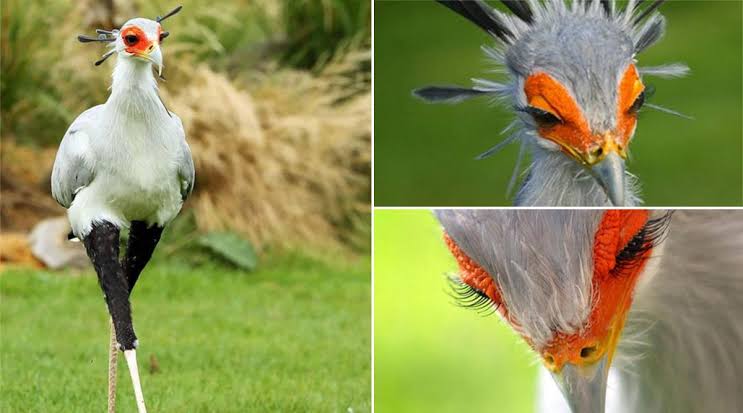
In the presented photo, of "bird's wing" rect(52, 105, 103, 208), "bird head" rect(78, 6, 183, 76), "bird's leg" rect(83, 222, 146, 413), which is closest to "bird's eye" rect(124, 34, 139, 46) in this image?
"bird head" rect(78, 6, 183, 76)

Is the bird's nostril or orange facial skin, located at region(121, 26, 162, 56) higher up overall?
orange facial skin, located at region(121, 26, 162, 56)

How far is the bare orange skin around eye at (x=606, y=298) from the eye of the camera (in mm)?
2418

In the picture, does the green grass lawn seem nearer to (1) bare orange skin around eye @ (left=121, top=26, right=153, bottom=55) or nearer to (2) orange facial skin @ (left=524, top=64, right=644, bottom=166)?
(1) bare orange skin around eye @ (left=121, top=26, right=153, bottom=55)

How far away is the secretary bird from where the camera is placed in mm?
2426

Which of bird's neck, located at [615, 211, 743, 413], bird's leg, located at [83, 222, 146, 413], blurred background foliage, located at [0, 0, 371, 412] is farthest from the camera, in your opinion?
blurred background foliage, located at [0, 0, 371, 412]

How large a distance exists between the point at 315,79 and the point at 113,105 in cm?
355

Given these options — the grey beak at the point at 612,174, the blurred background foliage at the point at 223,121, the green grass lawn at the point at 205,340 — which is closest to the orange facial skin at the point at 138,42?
the grey beak at the point at 612,174

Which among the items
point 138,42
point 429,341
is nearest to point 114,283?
point 138,42

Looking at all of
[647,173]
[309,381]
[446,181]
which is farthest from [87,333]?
[647,173]

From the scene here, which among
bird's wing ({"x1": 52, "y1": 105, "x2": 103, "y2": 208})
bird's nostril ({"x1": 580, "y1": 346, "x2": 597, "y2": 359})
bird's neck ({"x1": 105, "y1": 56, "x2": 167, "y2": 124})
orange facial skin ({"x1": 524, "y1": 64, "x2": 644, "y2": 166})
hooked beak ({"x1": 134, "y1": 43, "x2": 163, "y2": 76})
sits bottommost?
bird's nostril ({"x1": 580, "y1": 346, "x2": 597, "y2": 359})

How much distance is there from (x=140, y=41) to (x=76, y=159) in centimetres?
35

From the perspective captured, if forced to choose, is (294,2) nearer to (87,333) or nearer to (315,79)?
(315,79)

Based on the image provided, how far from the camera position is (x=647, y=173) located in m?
3.34

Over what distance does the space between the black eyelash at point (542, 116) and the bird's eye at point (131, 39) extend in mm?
845
